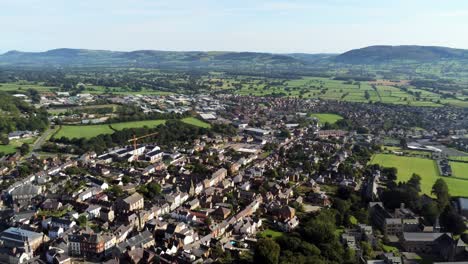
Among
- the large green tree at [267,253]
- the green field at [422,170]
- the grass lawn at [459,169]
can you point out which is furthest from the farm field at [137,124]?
the large green tree at [267,253]

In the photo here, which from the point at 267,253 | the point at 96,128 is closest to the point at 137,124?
the point at 96,128

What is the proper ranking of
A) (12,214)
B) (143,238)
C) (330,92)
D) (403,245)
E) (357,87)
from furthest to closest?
1. (357,87)
2. (330,92)
3. (12,214)
4. (403,245)
5. (143,238)

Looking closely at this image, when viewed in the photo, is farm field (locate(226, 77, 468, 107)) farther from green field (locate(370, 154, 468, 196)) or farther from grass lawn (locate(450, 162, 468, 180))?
green field (locate(370, 154, 468, 196))

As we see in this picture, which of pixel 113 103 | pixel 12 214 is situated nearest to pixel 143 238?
pixel 12 214

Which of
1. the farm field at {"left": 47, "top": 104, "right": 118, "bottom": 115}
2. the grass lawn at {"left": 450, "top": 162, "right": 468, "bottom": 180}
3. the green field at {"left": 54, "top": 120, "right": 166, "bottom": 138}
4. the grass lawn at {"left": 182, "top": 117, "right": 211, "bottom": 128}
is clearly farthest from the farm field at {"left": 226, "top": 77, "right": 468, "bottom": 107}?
the green field at {"left": 54, "top": 120, "right": 166, "bottom": 138}

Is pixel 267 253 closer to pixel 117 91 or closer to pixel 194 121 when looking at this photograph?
pixel 194 121

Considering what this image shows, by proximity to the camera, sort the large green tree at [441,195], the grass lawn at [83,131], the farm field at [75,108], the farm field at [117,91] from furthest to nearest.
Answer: the farm field at [117,91] < the farm field at [75,108] < the grass lawn at [83,131] < the large green tree at [441,195]

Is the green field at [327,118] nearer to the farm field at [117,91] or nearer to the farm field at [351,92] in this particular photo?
the farm field at [351,92]

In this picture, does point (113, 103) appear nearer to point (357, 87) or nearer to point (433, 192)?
point (433, 192)
